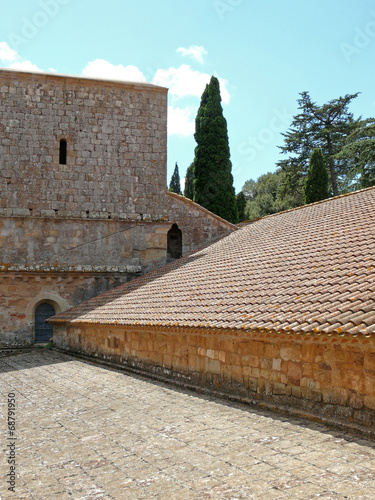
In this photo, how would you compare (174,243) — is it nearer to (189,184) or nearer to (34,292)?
(34,292)

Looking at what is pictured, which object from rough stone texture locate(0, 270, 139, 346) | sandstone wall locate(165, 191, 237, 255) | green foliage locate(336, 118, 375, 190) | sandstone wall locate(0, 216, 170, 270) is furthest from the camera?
green foliage locate(336, 118, 375, 190)

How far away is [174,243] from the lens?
18.5 meters

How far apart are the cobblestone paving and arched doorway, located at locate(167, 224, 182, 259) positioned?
10629 millimetres

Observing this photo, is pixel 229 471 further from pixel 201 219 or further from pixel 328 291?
pixel 201 219

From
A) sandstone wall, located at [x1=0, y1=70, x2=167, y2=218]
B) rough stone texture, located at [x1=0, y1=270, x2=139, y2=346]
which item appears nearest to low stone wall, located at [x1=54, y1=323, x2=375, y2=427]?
rough stone texture, located at [x1=0, y1=270, x2=139, y2=346]

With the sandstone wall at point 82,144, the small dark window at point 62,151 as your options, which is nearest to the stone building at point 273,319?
the sandstone wall at point 82,144

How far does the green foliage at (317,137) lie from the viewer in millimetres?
32062

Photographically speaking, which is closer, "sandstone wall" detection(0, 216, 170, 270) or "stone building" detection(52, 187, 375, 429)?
"stone building" detection(52, 187, 375, 429)

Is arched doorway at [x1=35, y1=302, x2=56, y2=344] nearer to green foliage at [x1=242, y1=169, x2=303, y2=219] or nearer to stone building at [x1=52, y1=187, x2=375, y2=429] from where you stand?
stone building at [x1=52, y1=187, x2=375, y2=429]

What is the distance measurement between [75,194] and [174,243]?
4020 mm

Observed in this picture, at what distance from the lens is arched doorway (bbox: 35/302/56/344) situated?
53.1ft

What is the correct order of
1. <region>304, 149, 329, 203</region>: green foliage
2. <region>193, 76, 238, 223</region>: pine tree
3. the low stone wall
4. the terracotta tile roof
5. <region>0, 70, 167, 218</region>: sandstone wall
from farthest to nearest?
1. <region>193, 76, 238, 223</region>: pine tree
2. <region>304, 149, 329, 203</region>: green foliage
3. <region>0, 70, 167, 218</region>: sandstone wall
4. the terracotta tile roof
5. the low stone wall

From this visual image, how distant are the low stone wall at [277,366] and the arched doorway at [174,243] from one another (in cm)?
814

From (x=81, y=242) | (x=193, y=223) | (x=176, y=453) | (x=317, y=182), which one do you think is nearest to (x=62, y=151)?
(x=81, y=242)
